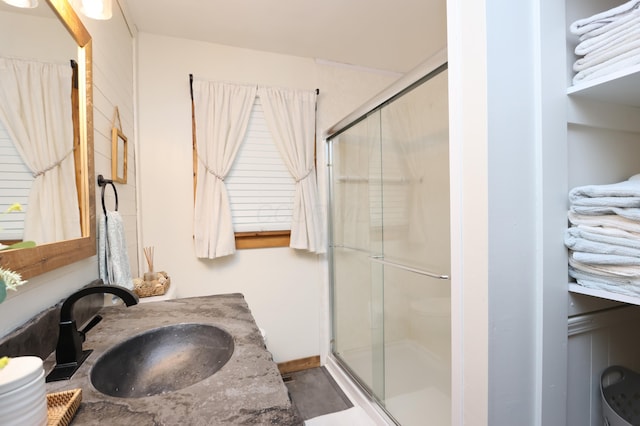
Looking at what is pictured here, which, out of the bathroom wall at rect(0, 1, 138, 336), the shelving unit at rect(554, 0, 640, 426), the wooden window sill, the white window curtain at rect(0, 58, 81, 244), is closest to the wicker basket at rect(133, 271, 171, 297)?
the bathroom wall at rect(0, 1, 138, 336)

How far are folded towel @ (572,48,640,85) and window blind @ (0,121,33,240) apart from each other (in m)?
1.41

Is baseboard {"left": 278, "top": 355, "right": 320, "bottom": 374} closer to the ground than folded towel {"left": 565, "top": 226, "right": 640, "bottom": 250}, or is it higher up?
closer to the ground

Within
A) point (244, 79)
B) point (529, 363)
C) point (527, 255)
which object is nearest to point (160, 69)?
point (244, 79)

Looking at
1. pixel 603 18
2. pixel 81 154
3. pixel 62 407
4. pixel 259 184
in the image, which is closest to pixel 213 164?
pixel 259 184

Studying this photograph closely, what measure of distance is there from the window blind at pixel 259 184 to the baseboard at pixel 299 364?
1051mm

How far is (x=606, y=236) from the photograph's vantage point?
0.67 metres

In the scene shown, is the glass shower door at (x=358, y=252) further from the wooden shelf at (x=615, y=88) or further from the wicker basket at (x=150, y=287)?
the wicker basket at (x=150, y=287)

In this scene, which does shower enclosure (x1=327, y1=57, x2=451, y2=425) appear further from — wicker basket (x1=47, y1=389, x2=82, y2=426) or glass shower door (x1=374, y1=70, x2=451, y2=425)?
wicker basket (x1=47, y1=389, x2=82, y2=426)

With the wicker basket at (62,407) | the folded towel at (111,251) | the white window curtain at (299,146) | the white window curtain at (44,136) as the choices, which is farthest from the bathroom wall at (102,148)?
the white window curtain at (299,146)

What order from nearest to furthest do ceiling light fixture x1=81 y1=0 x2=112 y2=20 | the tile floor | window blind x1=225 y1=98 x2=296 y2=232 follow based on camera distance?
ceiling light fixture x1=81 y1=0 x2=112 y2=20 < the tile floor < window blind x1=225 y1=98 x2=296 y2=232

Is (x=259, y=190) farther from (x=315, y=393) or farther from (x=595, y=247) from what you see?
(x=595, y=247)

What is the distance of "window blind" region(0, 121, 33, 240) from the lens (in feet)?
1.98

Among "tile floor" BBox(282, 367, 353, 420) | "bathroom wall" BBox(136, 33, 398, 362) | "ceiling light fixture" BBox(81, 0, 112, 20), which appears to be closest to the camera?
"ceiling light fixture" BBox(81, 0, 112, 20)

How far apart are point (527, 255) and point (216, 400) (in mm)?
797
